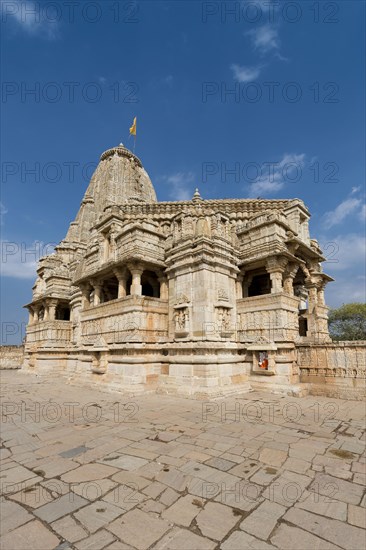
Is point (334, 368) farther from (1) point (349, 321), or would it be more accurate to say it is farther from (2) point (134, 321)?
(1) point (349, 321)

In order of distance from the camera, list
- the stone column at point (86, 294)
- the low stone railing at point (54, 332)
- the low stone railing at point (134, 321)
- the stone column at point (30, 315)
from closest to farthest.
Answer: the low stone railing at point (134, 321) < the stone column at point (86, 294) < the low stone railing at point (54, 332) < the stone column at point (30, 315)

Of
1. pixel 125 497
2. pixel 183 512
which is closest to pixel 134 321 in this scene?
pixel 125 497

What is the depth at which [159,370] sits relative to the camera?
13688 mm

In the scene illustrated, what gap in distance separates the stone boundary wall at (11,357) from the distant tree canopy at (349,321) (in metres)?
39.4

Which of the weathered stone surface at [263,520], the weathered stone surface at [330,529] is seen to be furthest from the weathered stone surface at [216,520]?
the weathered stone surface at [330,529]

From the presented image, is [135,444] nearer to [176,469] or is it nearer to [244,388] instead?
[176,469]

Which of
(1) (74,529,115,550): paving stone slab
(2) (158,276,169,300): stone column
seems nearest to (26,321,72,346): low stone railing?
(2) (158,276,169,300): stone column

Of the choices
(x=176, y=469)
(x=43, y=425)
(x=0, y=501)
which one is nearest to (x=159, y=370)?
(x=43, y=425)

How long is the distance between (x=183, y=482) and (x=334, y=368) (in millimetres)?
9829

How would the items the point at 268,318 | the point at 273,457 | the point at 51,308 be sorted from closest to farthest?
the point at 273,457, the point at 268,318, the point at 51,308

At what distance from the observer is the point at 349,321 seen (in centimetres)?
3912

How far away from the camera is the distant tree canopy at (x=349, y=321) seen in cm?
3790

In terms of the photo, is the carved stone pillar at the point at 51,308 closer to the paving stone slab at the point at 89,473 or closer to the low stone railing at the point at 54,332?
the low stone railing at the point at 54,332

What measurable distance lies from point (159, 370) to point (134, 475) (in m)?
9.16
